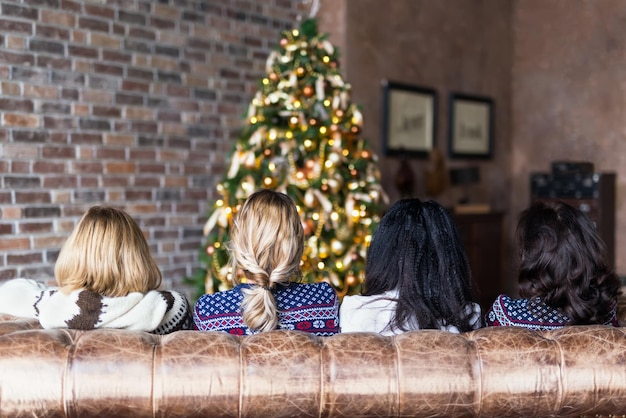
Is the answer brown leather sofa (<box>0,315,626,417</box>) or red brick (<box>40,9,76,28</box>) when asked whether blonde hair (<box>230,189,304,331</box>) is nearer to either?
brown leather sofa (<box>0,315,626,417</box>)

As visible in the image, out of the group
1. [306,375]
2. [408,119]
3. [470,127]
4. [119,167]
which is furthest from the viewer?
[470,127]

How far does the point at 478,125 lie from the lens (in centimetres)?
705

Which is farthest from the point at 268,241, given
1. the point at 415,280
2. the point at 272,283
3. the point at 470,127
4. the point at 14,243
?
the point at 470,127

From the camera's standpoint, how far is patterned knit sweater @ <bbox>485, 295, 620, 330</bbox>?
2205 mm

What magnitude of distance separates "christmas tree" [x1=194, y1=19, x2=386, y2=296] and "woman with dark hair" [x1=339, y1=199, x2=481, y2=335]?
84.3 inches

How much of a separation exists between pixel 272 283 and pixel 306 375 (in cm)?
56

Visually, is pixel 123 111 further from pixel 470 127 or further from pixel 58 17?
pixel 470 127

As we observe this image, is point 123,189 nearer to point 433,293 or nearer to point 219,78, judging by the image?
point 219,78

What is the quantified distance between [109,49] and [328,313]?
265cm

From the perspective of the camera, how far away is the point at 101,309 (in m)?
2.09

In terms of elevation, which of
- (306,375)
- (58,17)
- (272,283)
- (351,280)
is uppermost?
(58,17)

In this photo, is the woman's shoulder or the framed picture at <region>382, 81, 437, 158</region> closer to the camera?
the woman's shoulder

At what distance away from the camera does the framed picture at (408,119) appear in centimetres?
593

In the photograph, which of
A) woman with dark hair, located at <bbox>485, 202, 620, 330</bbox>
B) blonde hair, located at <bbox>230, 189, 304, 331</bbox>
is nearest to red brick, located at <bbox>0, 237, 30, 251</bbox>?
blonde hair, located at <bbox>230, 189, 304, 331</bbox>
